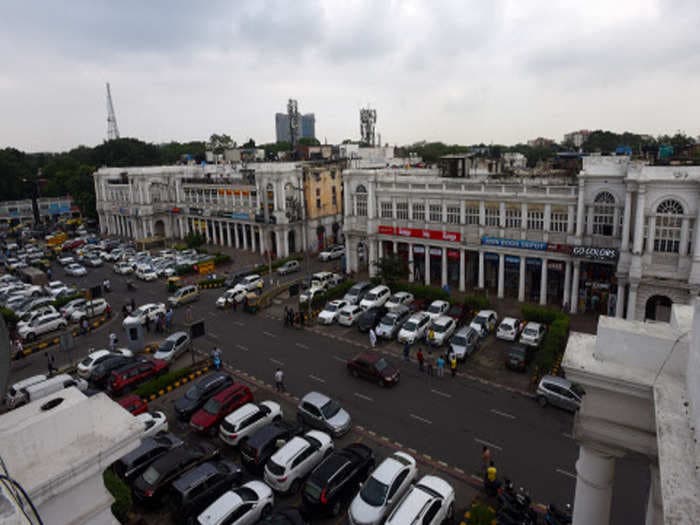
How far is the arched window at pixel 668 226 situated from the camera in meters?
27.2

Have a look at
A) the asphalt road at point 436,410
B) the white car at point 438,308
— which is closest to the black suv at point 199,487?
the asphalt road at point 436,410

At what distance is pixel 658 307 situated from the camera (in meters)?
29.0

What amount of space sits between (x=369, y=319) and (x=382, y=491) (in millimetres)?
17005

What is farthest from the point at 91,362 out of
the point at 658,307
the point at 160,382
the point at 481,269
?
the point at 658,307

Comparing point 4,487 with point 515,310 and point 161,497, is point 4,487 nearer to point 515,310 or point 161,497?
point 161,497

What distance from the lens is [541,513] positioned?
15.2 metres

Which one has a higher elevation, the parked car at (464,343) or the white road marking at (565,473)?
the parked car at (464,343)

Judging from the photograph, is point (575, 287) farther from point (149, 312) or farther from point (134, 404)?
point (149, 312)

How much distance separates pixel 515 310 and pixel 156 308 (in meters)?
27.3

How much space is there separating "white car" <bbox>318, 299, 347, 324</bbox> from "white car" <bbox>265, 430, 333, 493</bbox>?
15513mm

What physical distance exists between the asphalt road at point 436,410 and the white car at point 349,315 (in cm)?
177

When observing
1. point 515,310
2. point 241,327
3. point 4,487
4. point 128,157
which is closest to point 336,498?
point 4,487

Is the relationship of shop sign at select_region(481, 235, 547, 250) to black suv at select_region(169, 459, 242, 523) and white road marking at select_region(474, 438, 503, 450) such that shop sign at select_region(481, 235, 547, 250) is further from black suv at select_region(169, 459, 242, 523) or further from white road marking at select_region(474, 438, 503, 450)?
black suv at select_region(169, 459, 242, 523)

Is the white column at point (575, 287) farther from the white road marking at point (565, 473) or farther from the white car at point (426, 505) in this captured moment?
the white car at point (426, 505)
